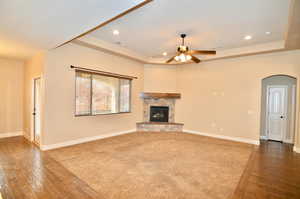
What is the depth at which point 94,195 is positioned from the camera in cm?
227

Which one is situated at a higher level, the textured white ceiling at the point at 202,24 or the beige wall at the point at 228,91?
the textured white ceiling at the point at 202,24

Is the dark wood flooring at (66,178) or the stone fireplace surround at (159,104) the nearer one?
the dark wood flooring at (66,178)

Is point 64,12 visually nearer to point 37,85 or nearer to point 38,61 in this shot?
point 38,61

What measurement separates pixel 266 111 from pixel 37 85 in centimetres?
836

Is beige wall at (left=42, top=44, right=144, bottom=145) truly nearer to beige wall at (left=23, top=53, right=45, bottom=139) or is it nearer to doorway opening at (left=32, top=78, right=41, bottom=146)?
beige wall at (left=23, top=53, right=45, bottom=139)

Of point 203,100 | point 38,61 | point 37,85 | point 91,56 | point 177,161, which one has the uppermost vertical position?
point 91,56

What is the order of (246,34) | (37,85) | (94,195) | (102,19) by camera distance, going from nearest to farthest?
1. (94,195)
2. (102,19)
3. (246,34)
4. (37,85)

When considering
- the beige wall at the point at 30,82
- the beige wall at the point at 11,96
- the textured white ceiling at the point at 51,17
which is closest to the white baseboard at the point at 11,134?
the beige wall at the point at 11,96

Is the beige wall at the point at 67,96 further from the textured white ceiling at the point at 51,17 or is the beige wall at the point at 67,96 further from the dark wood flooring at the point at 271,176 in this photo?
the dark wood flooring at the point at 271,176

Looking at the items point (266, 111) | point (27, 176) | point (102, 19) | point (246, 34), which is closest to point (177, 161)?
point (27, 176)

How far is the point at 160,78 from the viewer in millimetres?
7004

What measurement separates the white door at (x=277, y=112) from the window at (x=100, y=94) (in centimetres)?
561

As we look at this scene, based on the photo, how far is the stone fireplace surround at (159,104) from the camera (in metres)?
6.68

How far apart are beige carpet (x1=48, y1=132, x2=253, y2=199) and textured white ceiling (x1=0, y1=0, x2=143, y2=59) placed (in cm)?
274
